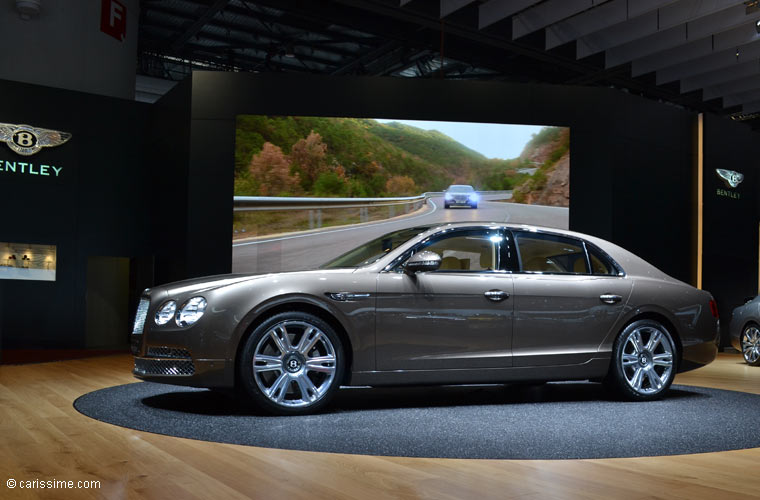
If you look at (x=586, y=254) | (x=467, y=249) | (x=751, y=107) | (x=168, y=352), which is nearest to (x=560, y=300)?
(x=586, y=254)

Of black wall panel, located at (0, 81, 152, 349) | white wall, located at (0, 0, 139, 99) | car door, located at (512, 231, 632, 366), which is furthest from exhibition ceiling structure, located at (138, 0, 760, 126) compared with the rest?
car door, located at (512, 231, 632, 366)

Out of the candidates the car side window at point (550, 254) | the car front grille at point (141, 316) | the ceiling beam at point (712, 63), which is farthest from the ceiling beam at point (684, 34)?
the car front grille at point (141, 316)

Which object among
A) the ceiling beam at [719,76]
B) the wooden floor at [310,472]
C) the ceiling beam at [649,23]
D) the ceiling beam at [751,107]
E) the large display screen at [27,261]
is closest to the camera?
the wooden floor at [310,472]

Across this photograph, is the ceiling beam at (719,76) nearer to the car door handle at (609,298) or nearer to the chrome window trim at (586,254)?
the chrome window trim at (586,254)

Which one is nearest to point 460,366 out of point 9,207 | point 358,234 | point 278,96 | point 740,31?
point 358,234

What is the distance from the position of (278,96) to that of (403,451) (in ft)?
26.0

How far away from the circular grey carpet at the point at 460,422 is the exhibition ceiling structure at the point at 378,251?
0.04 m

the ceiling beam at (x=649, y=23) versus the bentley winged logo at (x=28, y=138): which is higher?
the ceiling beam at (x=649, y=23)

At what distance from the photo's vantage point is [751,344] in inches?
417

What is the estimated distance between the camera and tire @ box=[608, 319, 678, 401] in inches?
217

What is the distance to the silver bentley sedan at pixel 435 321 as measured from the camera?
14.9ft

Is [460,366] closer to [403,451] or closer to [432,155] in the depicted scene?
[403,451]

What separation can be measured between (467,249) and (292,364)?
1.60 metres

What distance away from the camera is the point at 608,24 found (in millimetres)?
12508
